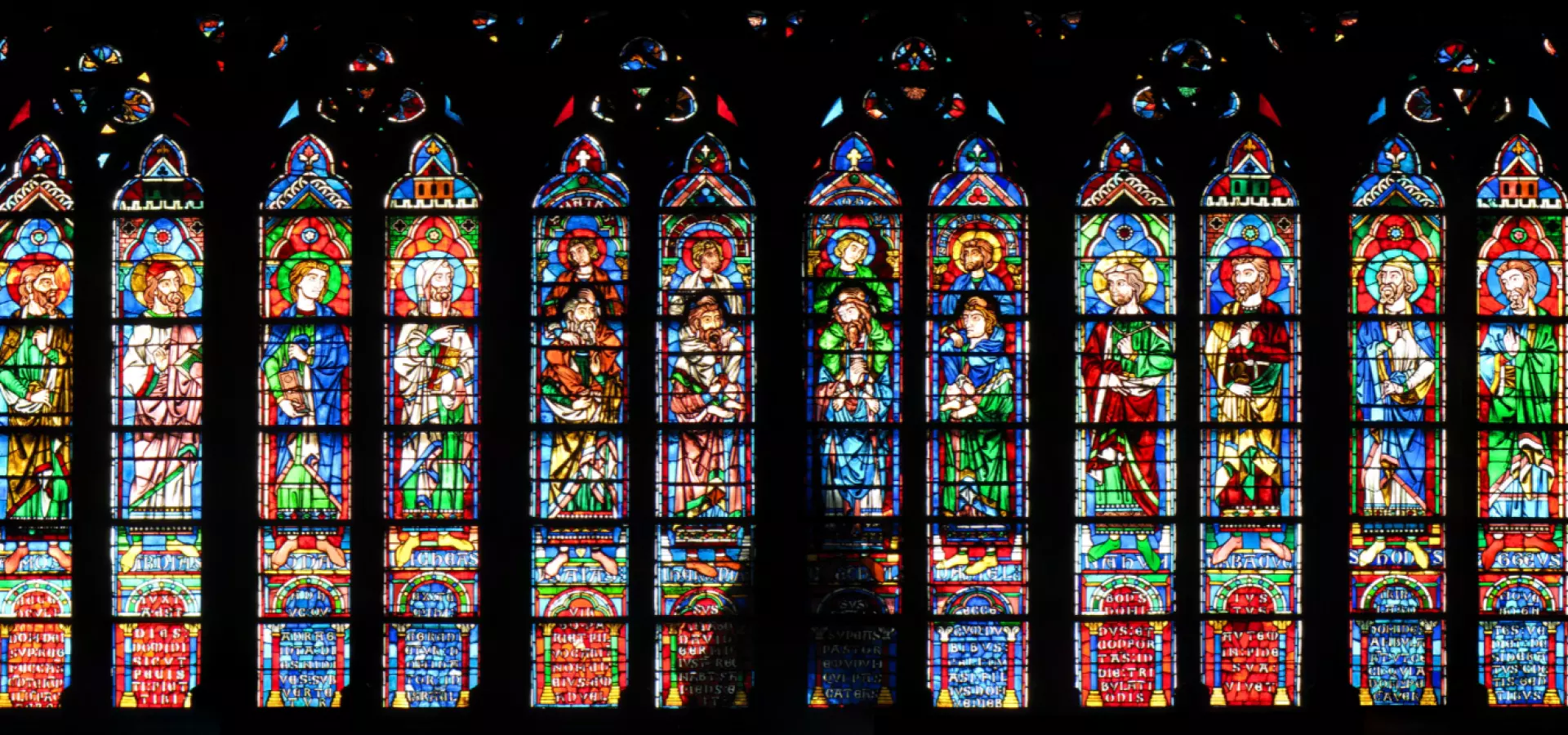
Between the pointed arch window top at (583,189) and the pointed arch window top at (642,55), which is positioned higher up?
the pointed arch window top at (642,55)

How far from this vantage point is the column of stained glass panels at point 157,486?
9461 mm

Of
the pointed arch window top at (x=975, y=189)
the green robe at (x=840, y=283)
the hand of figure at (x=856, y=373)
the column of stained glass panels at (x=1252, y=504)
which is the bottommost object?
the column of stained glass panels at (x=1252, y=504)

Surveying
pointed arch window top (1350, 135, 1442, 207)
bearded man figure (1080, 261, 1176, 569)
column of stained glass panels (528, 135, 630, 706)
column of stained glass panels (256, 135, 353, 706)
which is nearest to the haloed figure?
bearded man figure (1080, 261, 1176, 569)


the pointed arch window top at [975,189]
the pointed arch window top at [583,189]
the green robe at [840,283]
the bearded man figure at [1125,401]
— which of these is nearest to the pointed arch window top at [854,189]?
the pointed arch window top at [975,189]

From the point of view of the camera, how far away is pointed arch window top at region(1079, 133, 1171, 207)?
961cm

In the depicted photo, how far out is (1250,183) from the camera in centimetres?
962

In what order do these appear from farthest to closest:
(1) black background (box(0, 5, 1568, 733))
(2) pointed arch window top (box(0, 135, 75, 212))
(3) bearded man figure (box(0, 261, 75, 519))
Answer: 1. (2) pointed arch window top (box(0, 135, 75, 212))
2. (3) bearded man figure (box(0, 261, 75, 519))
3. (1) black background (box(0, 5, 1568, 733))

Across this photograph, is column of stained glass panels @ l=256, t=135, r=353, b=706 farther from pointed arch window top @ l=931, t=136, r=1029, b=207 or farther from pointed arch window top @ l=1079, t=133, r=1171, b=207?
pointed arch window top @ l=1079, t=133, r=1171, b=207

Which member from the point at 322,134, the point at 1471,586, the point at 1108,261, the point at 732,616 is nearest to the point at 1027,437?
the point at 1108,261

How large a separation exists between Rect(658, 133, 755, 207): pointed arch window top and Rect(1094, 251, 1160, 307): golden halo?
2109mm

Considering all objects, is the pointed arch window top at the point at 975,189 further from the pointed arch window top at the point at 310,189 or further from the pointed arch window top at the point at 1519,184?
the pointed arch window top at the point at 310,189

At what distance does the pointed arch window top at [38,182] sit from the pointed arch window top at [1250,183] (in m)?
6.85

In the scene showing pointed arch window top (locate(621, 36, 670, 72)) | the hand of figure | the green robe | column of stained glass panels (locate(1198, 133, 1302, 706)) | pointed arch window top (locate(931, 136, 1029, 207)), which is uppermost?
pointed arch window top (locate(621, 36, 670, 72))

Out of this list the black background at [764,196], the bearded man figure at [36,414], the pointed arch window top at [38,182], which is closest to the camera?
the black background at [764,196]
